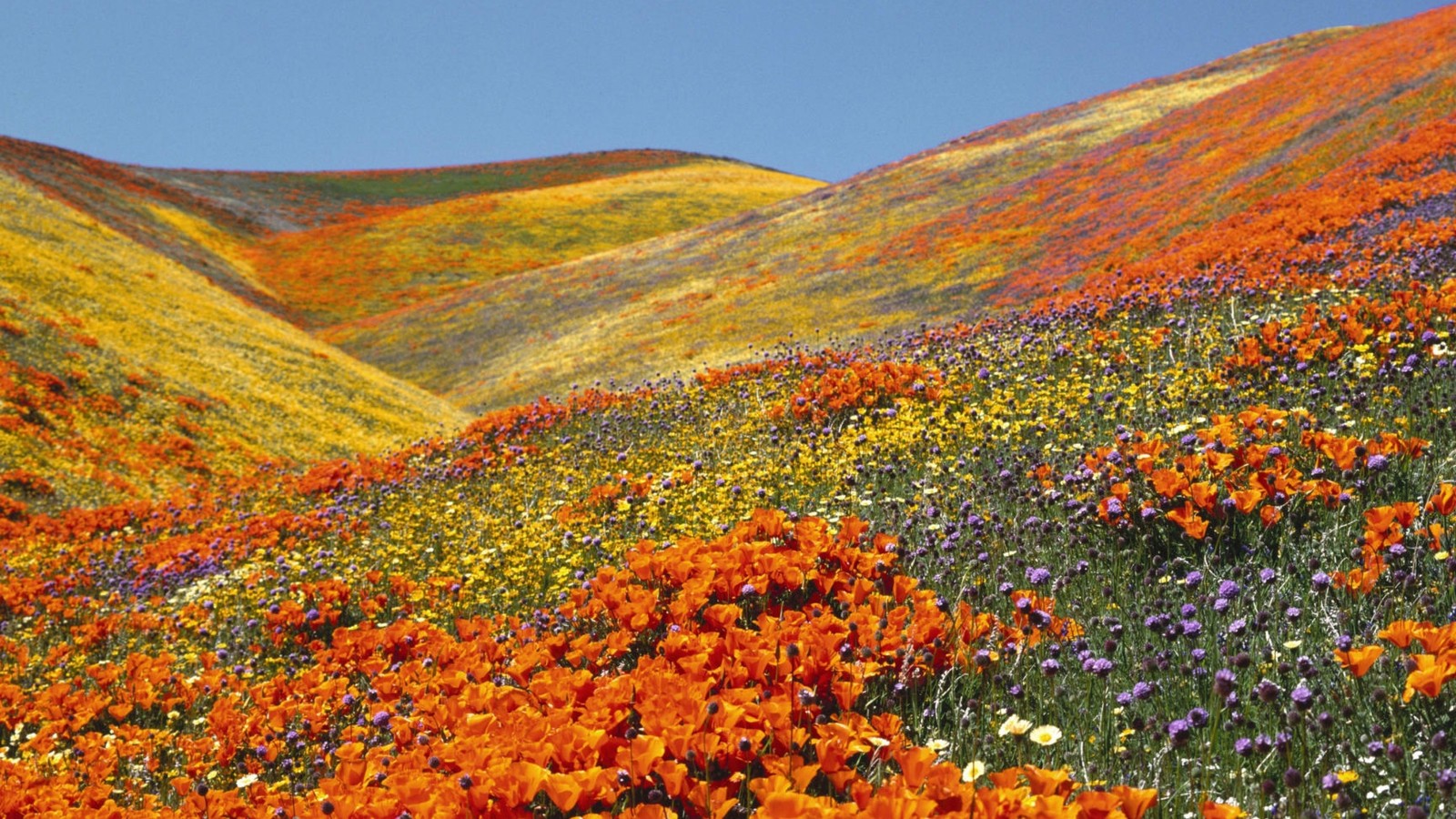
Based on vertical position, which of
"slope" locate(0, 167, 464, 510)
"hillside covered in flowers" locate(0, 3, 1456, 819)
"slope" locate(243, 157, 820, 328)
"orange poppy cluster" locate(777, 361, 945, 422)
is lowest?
"hillside covered in flowers" locate(0, 3, 1456, 819)

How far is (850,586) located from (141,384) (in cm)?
2232

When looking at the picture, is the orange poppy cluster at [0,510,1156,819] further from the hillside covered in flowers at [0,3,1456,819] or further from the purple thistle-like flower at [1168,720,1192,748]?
the purple thistle-like flower at [1168,720,1192,748]

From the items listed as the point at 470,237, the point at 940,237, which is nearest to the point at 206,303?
the point at 940,237

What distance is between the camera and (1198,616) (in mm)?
3990

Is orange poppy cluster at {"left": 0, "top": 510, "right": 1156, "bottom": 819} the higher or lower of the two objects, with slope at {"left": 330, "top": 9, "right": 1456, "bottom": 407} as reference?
lower

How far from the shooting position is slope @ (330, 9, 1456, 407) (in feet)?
99.6

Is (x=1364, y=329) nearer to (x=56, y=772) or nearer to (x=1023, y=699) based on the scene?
(x=1023, y=699)

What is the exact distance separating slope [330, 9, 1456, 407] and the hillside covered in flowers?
42.6 ft

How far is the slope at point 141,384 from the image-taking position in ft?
57.5

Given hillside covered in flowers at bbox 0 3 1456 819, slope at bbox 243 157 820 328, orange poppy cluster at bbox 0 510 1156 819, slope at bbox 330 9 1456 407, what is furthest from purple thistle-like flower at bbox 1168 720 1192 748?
slope at bbox 243 157 820 328

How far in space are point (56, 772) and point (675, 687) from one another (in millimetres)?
4450

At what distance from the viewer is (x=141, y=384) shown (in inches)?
837

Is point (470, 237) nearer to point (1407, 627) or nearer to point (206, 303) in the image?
point (206, 303)

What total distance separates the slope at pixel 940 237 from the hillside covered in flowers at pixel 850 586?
1298 centimetres
